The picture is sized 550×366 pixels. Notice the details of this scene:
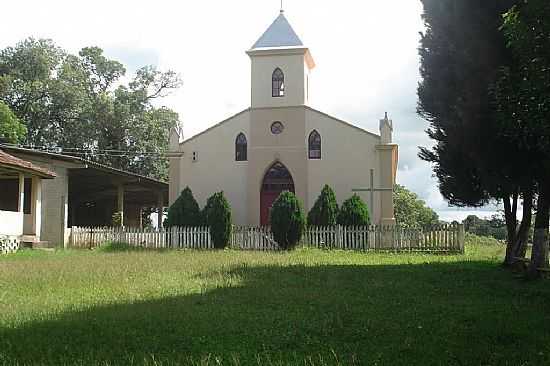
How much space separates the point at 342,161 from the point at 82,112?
73.8 feet

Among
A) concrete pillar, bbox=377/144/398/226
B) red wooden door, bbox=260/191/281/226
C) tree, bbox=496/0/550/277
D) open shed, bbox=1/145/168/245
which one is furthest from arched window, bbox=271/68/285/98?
tree, bbox=496/0/550/277

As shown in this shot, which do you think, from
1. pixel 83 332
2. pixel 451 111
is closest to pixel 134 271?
pixel 83 332

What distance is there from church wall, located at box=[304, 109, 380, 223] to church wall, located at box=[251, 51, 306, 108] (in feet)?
4.87

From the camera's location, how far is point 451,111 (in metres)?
13.1

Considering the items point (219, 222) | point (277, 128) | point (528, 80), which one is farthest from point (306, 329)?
point (277, 128)

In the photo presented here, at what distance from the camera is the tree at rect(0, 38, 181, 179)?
43125 millimetres

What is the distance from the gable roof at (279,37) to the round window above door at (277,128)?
4.02 m

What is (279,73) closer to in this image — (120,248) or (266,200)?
(266,200)

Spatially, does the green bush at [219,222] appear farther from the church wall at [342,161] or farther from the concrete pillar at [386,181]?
the concrete pillar at [386,181]

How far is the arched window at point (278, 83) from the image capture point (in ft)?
98.2

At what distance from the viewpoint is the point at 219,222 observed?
24.2 m

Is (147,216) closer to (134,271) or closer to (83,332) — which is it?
(134,271)

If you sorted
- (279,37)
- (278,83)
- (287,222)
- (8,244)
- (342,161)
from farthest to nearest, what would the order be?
(279,37) → (278,83) → (342,161) → (287,222) → (8,244)

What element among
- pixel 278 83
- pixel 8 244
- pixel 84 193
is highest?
pixel 278 83
